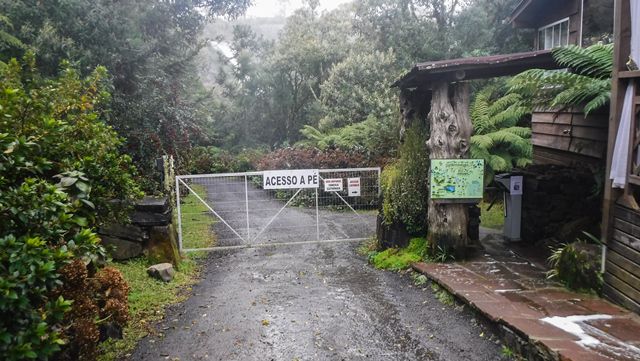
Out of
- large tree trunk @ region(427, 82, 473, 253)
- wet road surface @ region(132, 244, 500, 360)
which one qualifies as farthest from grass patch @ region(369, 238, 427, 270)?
large tree trunk @ region(427, 82, 473, 253)

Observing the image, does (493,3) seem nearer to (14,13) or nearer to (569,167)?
(569,167)

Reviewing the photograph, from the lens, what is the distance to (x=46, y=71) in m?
8.23

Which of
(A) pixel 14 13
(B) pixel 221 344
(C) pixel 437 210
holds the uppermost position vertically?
(A) pixel 14 13

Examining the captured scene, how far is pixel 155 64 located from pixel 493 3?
1237 centimetres

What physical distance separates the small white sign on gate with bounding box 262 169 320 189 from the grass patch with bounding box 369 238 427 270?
1960mm

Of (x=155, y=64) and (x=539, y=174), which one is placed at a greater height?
(x=155, y=64)

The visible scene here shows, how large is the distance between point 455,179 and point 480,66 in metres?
1.63

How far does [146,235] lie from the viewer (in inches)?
293

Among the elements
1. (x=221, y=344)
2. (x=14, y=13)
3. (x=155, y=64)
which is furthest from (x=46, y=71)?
(x=221, y=344)

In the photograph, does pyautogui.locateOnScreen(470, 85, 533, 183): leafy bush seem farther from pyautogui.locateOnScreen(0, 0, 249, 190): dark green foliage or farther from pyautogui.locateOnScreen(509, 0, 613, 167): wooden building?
pyautogui.locateOnScreen(0, 0, 249, 190): dark green foliage

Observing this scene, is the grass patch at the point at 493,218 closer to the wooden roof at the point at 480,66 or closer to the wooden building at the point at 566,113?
the wooden building at the point at 566,113

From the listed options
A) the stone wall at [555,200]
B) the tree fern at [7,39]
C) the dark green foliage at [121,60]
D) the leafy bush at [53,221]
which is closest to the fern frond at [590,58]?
the stone wall at [555,200]

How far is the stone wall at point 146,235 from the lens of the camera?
729 centimetres

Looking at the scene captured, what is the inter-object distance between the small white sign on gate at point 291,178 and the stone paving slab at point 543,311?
119 inches
